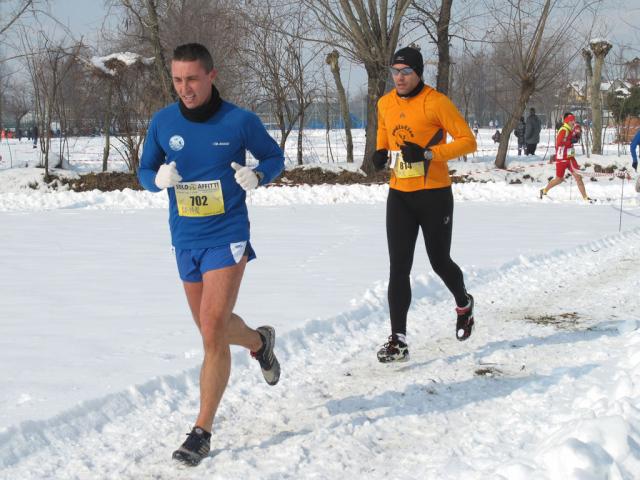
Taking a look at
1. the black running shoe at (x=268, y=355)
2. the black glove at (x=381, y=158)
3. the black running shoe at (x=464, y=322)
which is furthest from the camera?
the black running shoe at (x=464, y=322)

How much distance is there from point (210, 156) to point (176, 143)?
0.53 feet

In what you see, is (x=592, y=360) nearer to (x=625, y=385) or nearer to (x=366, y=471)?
(x=625, y=385)

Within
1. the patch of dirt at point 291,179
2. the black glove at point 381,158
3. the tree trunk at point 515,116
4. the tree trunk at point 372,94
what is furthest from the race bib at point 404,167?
the tree trunk at point 515,116

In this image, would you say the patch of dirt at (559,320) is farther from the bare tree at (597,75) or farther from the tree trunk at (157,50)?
the bare tree at (597,75)

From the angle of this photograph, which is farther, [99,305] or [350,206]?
[350,206]

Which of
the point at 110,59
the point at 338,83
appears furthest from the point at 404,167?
the point at 338,83

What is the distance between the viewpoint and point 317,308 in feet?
21.5

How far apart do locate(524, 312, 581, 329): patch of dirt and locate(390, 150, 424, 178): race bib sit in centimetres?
185

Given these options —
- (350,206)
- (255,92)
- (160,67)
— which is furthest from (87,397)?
(255,92)

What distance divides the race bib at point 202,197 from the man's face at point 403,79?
1755 millimetres

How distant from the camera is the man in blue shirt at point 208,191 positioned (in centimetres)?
353

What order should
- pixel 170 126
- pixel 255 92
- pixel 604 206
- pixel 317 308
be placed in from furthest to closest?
pixel 255 92 → pixel 604 206 → pixel 317 308 → pixel 170 126

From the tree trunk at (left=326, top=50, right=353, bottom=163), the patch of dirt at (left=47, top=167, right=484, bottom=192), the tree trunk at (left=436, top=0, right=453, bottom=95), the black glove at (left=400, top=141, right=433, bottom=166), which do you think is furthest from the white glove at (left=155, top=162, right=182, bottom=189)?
the tree trunk at (left=326, top=50, right=353, bottom=163)

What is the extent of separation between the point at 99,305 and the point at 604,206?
446 inches
